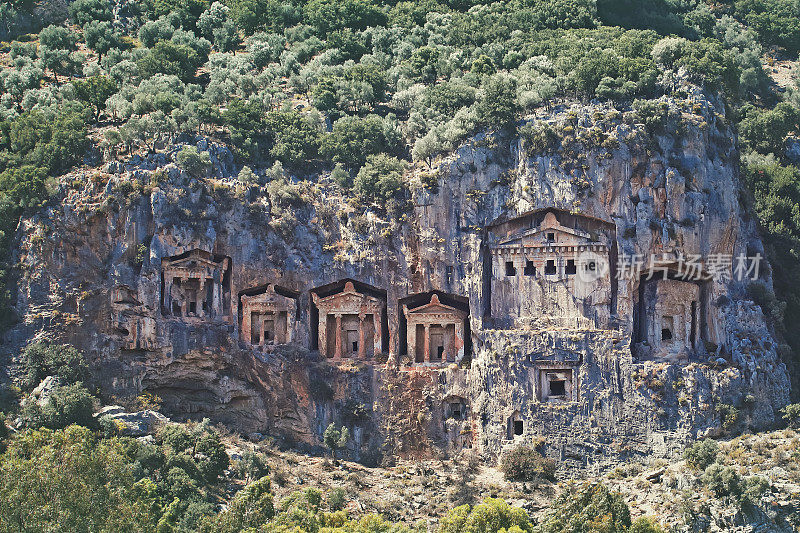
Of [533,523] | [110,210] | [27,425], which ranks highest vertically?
[110,210]

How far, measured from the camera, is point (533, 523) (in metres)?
70.8

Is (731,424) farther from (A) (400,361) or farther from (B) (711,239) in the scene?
(A) (400,361)

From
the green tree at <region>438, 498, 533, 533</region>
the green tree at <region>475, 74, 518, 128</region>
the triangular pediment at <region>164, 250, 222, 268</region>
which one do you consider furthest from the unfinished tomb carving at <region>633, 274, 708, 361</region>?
the triangular pediment at <region>164, 250, 222, 268</region>

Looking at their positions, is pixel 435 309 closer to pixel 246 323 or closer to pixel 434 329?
pixel 434 329

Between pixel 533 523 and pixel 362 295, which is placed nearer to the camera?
pixel 533 523

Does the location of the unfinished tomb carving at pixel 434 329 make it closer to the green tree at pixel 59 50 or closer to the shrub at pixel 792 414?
the shrub at pixel 792 414

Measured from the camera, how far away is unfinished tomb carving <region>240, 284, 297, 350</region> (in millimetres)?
84438

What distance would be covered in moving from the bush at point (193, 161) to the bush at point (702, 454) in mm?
32089

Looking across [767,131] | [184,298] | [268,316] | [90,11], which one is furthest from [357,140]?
[90,11]

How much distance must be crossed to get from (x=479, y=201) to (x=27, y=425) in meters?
28.2

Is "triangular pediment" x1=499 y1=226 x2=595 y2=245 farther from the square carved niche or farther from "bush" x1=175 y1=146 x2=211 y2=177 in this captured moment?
"bush" x1=175 y1=146 x2=211 y2=177

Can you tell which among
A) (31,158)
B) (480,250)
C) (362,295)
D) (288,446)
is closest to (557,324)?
(480,250)

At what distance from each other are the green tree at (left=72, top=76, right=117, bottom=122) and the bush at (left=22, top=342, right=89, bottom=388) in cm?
1871

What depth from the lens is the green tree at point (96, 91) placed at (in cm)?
9275
